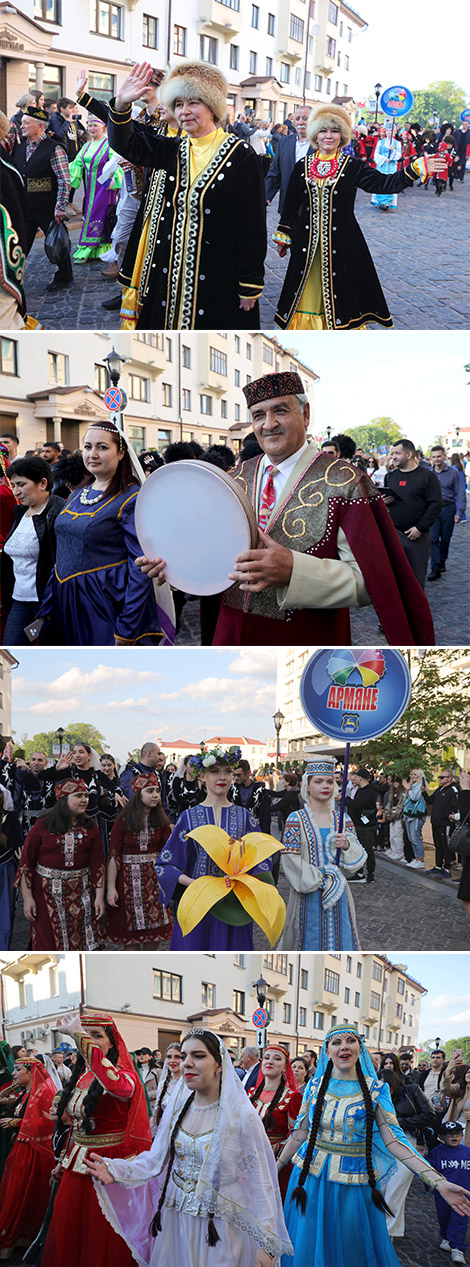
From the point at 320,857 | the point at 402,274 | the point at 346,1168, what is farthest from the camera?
the point at 402,274

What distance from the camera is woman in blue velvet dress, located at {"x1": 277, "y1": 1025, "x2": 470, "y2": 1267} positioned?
4.43 meters

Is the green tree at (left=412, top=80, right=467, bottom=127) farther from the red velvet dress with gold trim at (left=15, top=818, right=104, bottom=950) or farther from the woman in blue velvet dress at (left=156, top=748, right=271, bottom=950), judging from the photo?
the red velvet dress with gold trim at (left=15, top=818, right=104, bottom=950)

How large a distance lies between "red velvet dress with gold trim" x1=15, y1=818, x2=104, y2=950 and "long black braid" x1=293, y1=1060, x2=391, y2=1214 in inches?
48.4

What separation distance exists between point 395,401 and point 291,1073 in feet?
10.3

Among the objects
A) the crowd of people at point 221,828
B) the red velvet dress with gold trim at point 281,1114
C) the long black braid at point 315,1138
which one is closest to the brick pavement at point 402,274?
the crowd of people at point 221,828

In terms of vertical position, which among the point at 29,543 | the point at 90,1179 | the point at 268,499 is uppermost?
the point at 268,499

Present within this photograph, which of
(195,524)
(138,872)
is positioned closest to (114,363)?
(195,524)

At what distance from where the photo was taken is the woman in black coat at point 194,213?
4.57 metres

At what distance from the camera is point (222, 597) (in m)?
4.50

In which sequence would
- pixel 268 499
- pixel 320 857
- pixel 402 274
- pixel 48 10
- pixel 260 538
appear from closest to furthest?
1. pixel 260 538
2. pixel 268 499
3. pixel 48 10
4. pixel 320 857
5. pixel 402 274

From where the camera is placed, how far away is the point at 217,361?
4719 millimetres

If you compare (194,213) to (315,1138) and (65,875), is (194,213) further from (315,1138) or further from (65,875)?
(315,1138)

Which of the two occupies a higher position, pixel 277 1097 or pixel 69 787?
pixel 69 787

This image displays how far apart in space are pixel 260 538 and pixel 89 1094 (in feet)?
8.62
